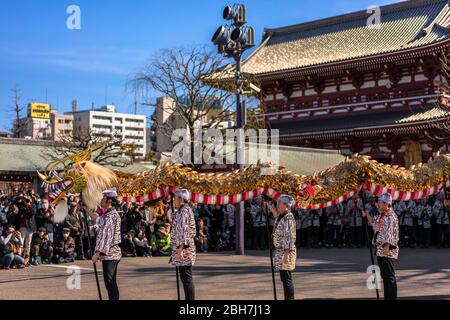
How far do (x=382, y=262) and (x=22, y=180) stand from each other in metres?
26.4

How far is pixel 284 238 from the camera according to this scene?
941 centimetres

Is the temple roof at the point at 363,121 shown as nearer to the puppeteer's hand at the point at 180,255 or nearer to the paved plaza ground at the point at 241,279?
the paved plaza ground at the point at 241,279

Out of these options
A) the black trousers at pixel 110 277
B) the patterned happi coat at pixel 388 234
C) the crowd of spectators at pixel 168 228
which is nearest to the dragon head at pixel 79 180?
the black trousers at pixel 110 277

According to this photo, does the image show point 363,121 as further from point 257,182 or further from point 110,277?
point 110,277

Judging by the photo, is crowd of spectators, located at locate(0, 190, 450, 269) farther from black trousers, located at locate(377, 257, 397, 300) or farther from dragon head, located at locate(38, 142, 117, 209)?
black trousers, located at locate(377, 257, 397, 300)

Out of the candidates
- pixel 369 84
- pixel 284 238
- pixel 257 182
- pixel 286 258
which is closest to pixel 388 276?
pixel 286 258

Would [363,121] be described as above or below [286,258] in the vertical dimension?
above

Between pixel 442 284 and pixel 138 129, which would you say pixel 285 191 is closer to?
pixel 442 284

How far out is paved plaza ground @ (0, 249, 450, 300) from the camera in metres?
11.7

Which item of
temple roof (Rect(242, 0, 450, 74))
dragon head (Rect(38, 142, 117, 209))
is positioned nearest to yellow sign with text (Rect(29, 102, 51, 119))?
temple roof (Rect(242, 0, 450, 74))

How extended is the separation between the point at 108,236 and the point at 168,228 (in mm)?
10483

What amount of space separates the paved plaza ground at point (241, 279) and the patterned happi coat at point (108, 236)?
2108 mm

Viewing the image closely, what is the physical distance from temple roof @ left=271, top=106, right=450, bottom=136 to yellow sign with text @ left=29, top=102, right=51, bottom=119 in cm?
6685
